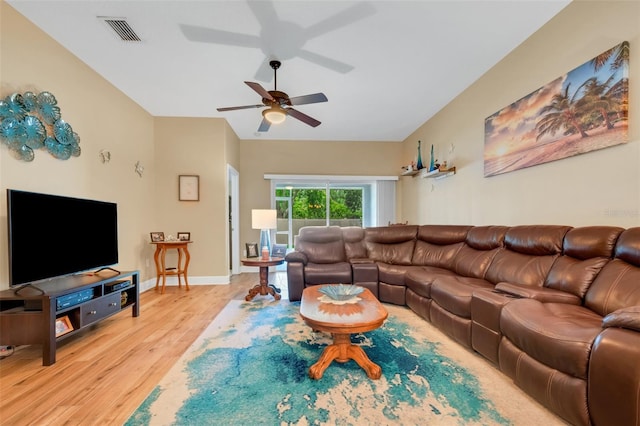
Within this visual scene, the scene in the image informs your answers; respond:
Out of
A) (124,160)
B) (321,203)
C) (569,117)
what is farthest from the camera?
(321,203)

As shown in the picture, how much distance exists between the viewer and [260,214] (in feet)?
11.7

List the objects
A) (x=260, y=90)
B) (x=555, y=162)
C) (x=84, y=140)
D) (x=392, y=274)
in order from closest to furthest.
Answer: (x=555, y=162)
(x=260, y=90)
(x=84, y=140)
(x=392, y=274)

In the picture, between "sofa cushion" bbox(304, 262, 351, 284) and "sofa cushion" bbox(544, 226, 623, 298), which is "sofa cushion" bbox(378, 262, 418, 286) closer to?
"sofa cushion" bbox(304, 262, 351, 284)

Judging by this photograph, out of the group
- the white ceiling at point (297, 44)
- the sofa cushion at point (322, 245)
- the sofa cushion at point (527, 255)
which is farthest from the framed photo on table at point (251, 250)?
the sofa cushion at point (527, 255)

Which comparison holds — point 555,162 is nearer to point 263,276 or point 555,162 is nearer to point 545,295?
point 545,295

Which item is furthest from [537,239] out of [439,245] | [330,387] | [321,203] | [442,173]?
[321,203]

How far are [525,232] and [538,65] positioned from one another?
161cm

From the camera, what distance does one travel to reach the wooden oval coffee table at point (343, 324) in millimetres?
1667

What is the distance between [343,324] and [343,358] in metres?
0.40

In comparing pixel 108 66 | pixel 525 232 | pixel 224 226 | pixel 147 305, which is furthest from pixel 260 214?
pixel 525 232

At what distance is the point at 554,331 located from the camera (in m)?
1.36

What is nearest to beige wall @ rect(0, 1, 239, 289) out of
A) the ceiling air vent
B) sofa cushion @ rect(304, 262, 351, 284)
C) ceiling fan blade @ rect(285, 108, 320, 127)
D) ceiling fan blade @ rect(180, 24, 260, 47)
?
the ceiling air vent

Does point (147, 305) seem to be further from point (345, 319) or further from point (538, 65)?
point (538, 65)

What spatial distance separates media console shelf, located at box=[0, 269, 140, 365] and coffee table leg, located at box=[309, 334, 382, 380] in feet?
6.57
